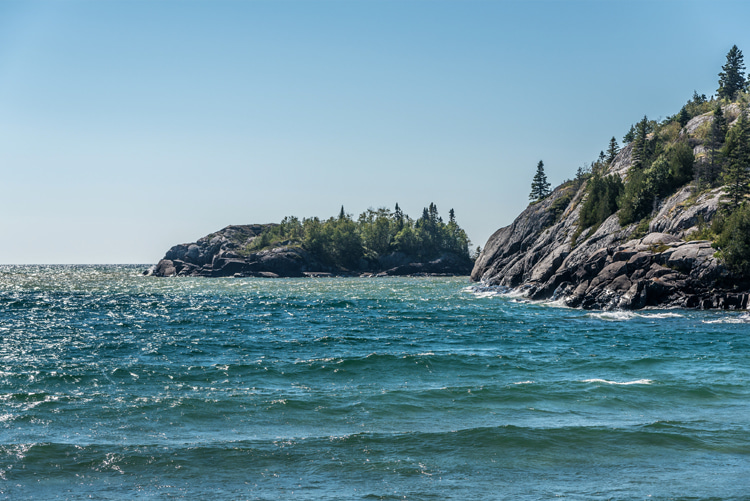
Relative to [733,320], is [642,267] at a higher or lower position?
higher

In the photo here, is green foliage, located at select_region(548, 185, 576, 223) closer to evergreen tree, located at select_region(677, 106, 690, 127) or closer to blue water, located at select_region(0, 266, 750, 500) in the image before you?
evergreen tree, located at select_region(677, 106, 690, 127)

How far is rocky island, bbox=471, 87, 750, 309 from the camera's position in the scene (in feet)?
176

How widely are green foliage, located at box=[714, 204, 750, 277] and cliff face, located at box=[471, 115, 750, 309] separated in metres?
0.87

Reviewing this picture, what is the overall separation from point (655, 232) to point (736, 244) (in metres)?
15.2

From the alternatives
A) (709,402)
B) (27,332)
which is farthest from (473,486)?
(27,332)

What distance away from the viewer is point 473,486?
43.5ft

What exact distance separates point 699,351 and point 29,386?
34.2 meters

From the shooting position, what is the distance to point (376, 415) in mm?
19719

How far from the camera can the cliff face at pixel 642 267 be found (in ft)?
174

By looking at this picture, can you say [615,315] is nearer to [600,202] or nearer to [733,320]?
[733,320]

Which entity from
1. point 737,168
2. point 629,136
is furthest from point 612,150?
point 737,168

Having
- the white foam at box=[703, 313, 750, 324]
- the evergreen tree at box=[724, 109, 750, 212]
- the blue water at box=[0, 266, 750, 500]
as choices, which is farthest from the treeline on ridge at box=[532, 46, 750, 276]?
the blue water at box=[0, 266, 750, 500]

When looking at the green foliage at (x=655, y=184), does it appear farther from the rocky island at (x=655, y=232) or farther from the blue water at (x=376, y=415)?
the blue water at (x=376, y=415)

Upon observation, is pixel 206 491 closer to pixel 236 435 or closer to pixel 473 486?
pixel 236 435
